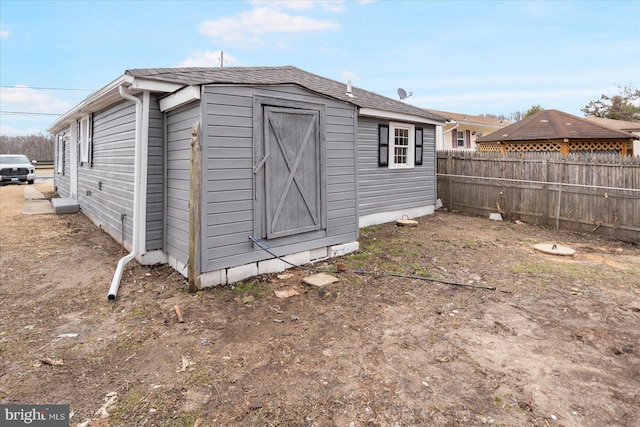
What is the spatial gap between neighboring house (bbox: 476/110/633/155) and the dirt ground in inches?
321

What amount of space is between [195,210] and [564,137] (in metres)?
12.8

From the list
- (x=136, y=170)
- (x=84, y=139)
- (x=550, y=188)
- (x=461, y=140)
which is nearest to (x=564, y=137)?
(x=550, y=188)

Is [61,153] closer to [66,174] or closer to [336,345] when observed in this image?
[66,174]

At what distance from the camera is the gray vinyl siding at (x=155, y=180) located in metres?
5.34

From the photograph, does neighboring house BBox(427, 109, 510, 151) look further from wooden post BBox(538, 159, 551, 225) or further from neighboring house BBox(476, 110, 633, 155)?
wooden post BBox(538, 159, 551, 225)

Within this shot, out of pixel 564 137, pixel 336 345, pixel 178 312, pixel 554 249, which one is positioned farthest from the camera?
pixel 564 137

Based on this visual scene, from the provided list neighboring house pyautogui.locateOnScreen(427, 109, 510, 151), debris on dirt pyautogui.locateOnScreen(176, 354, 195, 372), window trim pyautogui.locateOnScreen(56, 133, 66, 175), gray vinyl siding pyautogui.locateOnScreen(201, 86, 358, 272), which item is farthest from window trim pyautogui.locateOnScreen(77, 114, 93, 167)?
neighboring house pyautogui.locateOnScreen(427, 109, 510, 151)

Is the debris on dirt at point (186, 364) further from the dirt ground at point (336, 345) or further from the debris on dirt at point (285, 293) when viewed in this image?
the debris on dirt at point (285, 293)

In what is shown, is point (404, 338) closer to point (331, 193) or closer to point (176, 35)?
point (331, 193)

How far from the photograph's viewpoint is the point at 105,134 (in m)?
7.22

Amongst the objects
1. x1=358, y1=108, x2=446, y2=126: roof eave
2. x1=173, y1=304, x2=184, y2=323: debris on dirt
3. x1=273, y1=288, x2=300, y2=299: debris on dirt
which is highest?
x1=358, y1=108, x2=446, y2=126: roof eave

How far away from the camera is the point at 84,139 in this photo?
9344 millimetres

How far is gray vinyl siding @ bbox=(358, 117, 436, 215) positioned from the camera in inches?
334

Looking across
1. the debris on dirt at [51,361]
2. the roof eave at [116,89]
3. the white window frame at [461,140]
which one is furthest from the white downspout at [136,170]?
the white window frame at [461,140]
